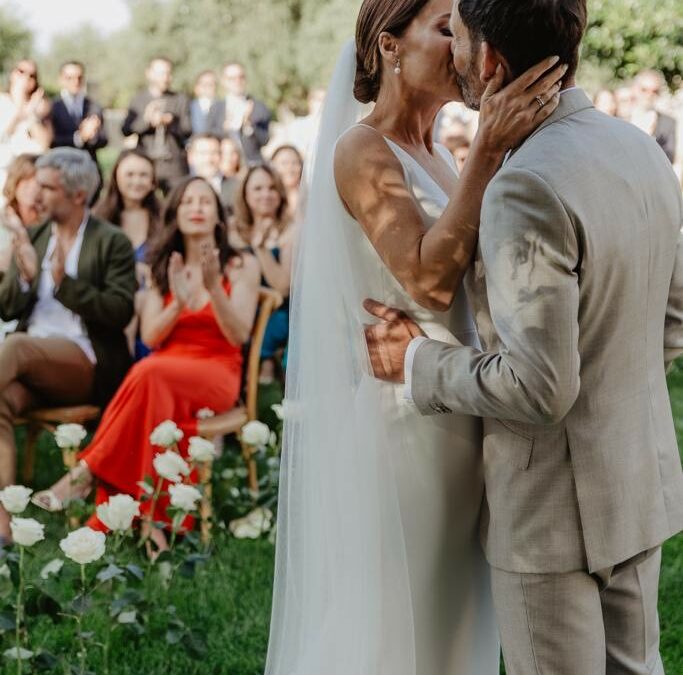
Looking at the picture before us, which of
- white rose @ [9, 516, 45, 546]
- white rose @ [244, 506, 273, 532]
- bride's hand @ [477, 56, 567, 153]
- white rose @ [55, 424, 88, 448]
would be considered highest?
bride's hand @ [477, 56, 567, 153]

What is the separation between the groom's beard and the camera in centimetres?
222

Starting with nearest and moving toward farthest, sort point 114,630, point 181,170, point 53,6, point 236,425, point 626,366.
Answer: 1. point 626,366
2. point 114,630
3. point 236,425
4. point 181,170
5. point 53,6

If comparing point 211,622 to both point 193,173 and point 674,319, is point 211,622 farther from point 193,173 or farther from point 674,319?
point 193,173

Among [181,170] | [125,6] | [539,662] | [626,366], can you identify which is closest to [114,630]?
[539,662]

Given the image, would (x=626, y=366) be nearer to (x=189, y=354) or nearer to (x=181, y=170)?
(x=189, y=354)

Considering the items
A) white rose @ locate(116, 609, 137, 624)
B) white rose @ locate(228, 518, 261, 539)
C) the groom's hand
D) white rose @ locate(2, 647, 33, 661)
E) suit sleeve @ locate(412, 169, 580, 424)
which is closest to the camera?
suit sleeve @ locate(412, 169, 580, 424)

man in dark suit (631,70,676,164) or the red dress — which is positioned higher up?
man in dark suit (631,70,676,164)

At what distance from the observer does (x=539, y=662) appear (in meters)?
2.30

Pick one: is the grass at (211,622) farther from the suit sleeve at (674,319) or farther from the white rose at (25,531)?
the suit sleeve at (674,319)

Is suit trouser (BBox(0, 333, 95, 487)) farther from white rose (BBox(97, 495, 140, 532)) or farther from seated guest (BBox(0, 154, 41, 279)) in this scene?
white rose (BBox(97, 495, 140, 532))

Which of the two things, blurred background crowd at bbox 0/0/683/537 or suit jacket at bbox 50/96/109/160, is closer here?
blurred background crowd at bbox 0/0/683/537

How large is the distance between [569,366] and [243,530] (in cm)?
Result: 311

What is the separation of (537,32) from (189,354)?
379 cm

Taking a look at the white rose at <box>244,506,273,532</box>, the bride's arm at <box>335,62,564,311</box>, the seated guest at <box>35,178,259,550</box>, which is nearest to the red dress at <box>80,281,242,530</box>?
the seated guest at <box>35,178,259,550</box>
